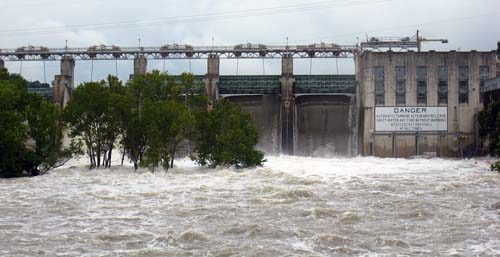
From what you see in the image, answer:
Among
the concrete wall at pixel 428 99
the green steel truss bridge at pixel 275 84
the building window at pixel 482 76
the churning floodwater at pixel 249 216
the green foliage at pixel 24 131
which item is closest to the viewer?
the churning floodwater at pixel 249 216

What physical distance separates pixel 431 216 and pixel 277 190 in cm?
827

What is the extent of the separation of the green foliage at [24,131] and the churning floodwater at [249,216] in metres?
3.29

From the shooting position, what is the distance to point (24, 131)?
113ft

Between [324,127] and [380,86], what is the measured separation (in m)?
6.49

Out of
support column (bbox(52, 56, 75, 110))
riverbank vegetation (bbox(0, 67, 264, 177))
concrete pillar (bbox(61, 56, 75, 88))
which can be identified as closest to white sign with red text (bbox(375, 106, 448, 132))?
riverbank vegetation (bbox(0, 67, 264, 177))

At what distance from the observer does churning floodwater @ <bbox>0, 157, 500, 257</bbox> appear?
14.5 m

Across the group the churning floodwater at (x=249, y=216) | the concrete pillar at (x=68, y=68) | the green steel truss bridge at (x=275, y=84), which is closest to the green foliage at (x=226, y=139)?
the churning floodwater at (x=249, y=216)

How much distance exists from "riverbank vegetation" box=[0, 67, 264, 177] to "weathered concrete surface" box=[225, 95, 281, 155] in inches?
613

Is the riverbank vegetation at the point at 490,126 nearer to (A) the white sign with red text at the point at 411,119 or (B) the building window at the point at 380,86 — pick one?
(A) the white sign with red text at the point at 411,119

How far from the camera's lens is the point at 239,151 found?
125ft

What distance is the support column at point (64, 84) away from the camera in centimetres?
5834

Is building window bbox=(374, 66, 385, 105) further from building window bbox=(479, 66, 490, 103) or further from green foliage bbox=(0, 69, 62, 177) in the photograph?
green foliage bbox=(0, 69, 62, 177)

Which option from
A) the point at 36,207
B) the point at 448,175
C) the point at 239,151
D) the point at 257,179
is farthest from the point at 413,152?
the point at 36,207

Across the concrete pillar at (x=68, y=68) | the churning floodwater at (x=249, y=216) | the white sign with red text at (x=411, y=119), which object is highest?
the concrete pillar at (x=68, y=68)
